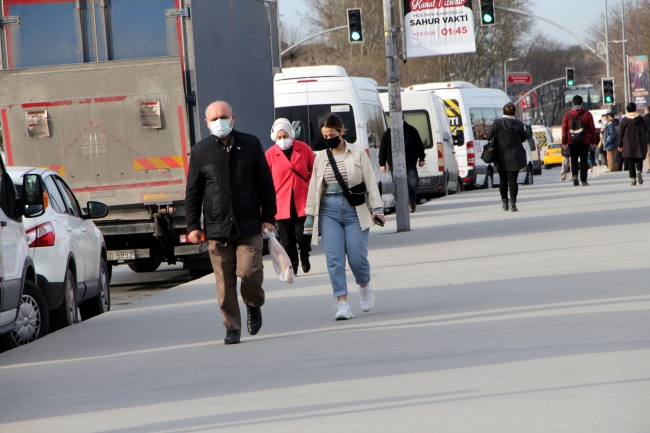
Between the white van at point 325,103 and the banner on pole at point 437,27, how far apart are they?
1221 mm

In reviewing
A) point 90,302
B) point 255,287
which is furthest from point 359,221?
point 90,302

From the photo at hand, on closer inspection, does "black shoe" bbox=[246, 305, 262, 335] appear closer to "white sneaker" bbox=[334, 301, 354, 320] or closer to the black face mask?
"white sneaker" bbox=[334, 301, 354, 320]

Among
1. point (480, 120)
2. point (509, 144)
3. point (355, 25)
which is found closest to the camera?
A: point (509, 144)

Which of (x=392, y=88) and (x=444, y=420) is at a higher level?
(x=392, y=88)

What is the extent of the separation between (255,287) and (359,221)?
124cm

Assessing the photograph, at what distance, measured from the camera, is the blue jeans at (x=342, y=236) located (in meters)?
9.00

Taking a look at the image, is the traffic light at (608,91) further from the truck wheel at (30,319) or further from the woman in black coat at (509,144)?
the truck wheel at (30,319)

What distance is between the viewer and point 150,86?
1299cm

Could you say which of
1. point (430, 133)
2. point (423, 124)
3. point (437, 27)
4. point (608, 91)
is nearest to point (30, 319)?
point (437, 27)

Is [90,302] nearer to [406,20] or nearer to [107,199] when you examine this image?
[107,199]

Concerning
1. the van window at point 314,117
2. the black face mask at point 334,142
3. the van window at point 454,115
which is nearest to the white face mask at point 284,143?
the black face mask at point 334,142

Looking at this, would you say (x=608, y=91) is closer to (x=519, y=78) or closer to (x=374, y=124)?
(x=374, y=124)

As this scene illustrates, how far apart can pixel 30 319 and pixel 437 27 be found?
10.9 metres

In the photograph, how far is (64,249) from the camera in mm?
9922
